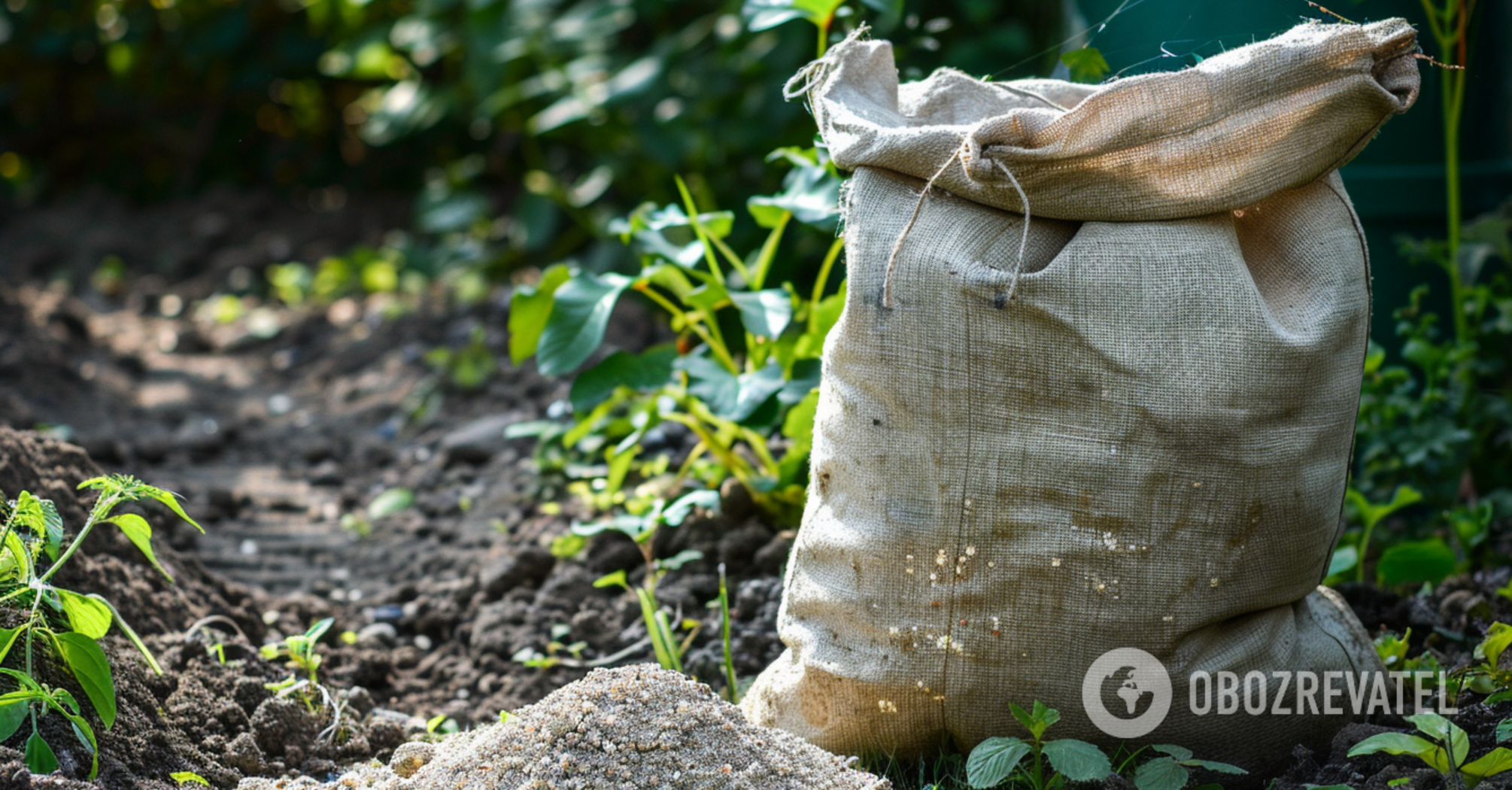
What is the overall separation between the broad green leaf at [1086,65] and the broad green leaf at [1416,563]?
3.02 ft

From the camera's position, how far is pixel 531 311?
2.20 metres

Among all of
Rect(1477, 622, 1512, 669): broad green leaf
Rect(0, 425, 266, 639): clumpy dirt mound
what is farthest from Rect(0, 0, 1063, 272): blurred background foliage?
Rect(0, 425, 266, 639): clumpy dirt mound

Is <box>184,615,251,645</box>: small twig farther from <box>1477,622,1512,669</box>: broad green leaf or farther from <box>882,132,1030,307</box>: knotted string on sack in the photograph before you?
<box>1477,622,1512,669</box>: broad green leaf

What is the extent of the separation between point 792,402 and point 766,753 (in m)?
0.72

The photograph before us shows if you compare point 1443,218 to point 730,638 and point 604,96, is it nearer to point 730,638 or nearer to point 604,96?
point 730,638

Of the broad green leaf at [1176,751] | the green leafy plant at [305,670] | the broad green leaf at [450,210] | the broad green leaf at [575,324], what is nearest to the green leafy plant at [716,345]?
the broad green leaf at [575,324]

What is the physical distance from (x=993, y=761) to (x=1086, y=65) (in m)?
1.04

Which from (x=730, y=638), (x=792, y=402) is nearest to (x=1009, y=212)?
(x=792, y=402)

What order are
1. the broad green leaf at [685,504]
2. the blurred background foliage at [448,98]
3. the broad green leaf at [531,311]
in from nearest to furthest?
the broad green leaf at [685,504], the broad green leaf at [531,311], the blurred background foliage at [448,98]

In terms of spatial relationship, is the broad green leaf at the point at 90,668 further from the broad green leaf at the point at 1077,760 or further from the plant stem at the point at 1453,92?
the plant stem at the point at 1453,92

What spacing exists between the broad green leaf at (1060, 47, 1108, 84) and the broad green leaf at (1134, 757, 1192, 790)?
99cm

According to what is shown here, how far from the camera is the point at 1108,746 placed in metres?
1.56

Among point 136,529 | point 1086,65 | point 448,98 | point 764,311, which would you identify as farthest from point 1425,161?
point 448,98

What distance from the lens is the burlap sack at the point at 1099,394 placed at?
1457 millimetres
